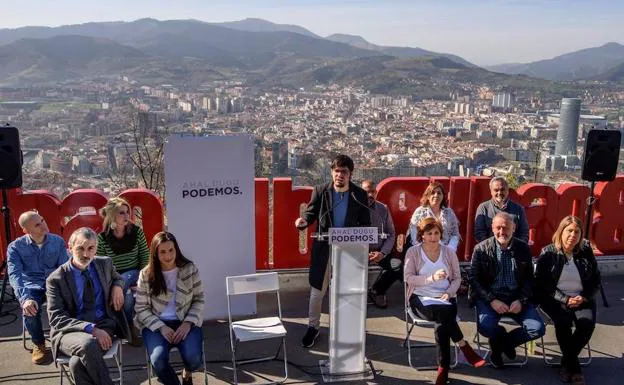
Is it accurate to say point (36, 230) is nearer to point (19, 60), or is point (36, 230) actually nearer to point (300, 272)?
point (300, 272)

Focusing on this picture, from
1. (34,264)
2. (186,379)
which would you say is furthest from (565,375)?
(34,264)

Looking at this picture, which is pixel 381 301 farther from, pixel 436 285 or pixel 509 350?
pixel 509 350

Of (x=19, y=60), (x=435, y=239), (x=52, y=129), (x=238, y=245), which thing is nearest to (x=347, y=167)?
(x=435, y=239)

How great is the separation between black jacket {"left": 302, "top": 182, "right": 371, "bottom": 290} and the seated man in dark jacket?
3.72ft

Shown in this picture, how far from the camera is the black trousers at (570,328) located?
460 centimetres

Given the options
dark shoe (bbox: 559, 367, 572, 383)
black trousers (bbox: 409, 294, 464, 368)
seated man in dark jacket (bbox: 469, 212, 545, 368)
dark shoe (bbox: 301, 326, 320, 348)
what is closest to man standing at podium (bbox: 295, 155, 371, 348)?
dark shoe (bbox: 301, 326, 320, 348)

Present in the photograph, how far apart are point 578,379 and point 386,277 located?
7.26 ft

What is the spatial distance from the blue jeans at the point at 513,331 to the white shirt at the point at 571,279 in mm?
432

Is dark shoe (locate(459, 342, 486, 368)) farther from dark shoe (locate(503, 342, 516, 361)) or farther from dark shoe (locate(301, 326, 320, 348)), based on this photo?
dark shoe (locate(301, 326, 320, 348))

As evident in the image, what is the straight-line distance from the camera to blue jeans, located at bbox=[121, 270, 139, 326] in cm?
471

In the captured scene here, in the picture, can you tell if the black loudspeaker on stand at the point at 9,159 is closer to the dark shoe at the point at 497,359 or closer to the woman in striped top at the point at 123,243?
the woman in striped top at the point at 123,243

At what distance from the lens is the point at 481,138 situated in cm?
2086

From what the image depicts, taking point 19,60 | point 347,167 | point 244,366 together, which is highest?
point 19,60

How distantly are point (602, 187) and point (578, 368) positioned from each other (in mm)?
3388
